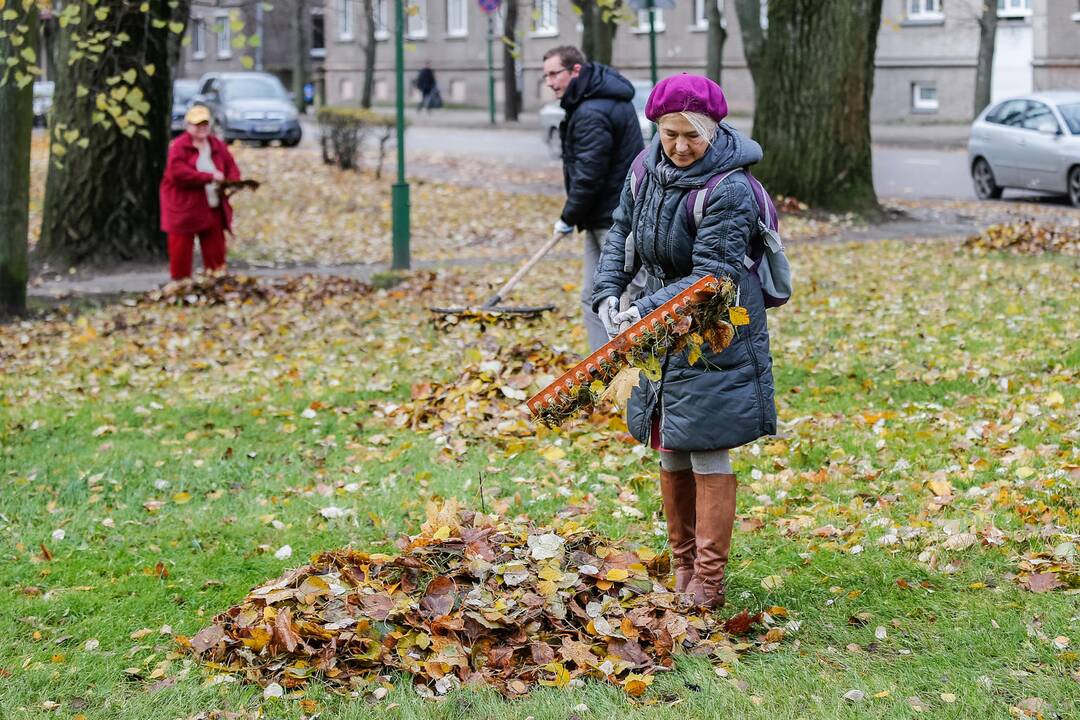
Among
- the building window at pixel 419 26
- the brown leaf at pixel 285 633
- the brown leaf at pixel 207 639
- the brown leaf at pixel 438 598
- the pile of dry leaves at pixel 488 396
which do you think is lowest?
the brown leaf at pixel 207 639

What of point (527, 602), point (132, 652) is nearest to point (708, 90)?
point (527, 602)

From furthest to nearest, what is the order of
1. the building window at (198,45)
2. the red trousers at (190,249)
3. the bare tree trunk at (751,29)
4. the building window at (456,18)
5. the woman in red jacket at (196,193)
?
the building window at (198,45) → the building window at (456,18) → the bare tree trunk at (751,29) → the red trousers at (190,249) → the woman in red jacket at (196,193)

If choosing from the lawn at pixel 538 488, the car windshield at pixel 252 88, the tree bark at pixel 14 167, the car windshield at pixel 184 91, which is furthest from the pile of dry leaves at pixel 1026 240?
the car windshield at pixel 184 91

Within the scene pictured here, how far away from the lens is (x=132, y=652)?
470 centimetres

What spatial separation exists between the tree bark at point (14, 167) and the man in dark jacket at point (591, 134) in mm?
5720

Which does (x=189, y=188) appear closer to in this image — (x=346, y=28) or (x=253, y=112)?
(x=253, y=112)

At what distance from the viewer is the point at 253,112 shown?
30.6 meters

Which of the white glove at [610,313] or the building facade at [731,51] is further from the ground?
the building facade at [731,51]

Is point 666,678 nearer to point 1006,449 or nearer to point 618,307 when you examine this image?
point 618,307

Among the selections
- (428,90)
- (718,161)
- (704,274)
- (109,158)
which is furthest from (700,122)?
(428,90)

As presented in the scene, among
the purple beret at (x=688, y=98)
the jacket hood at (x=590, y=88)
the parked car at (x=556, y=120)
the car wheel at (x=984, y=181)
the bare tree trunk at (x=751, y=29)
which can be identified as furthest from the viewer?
the parked car at (x=556, y=120)

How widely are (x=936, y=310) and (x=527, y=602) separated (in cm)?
669

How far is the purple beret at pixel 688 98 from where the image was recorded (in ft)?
14.1

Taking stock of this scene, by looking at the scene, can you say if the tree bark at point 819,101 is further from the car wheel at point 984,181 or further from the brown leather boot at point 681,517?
the brown leather boot at point 681,517
